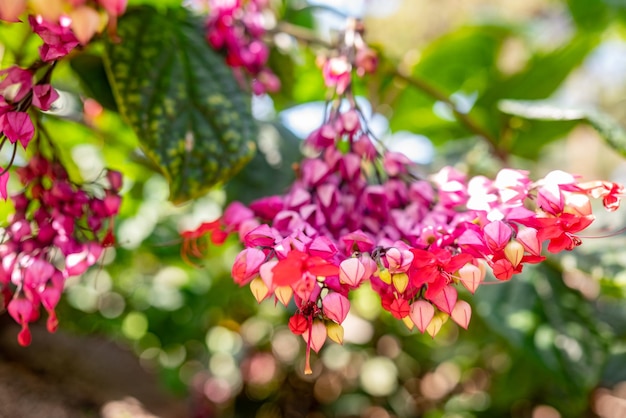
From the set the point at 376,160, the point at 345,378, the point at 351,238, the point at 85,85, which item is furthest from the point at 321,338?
the point at 345,378

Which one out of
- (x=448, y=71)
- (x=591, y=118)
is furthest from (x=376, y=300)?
(x=591, y=118)

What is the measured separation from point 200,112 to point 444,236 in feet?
0.79

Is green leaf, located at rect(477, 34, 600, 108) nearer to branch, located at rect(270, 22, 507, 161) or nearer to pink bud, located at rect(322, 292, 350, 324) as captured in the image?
branch, located at rect(270, 22, 507, 161)

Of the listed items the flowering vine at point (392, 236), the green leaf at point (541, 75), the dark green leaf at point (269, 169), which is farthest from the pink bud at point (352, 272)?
the green leaf at point (541, 75)

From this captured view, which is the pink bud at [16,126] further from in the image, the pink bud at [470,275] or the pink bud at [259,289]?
the pink bud at [470,275]

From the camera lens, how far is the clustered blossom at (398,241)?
0.95 feet

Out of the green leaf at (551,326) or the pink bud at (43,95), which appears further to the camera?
the green leaf at (551,326)

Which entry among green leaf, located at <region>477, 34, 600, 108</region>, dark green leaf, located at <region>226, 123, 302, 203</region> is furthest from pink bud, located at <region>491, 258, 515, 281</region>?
green leaf, located at <region>477, 34, 600, 108</region>

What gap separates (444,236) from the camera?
1.06 ft

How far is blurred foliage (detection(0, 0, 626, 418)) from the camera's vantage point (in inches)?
24.5

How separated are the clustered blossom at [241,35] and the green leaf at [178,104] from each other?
1.7 inches

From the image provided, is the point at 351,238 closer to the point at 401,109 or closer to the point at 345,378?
the point at 401,109

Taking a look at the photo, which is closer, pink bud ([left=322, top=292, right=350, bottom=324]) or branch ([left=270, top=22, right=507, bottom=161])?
pink bud ([left=322, top=292, right=350, bottom=324])

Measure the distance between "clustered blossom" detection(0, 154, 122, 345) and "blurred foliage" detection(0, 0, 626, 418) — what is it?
0.65 ft
